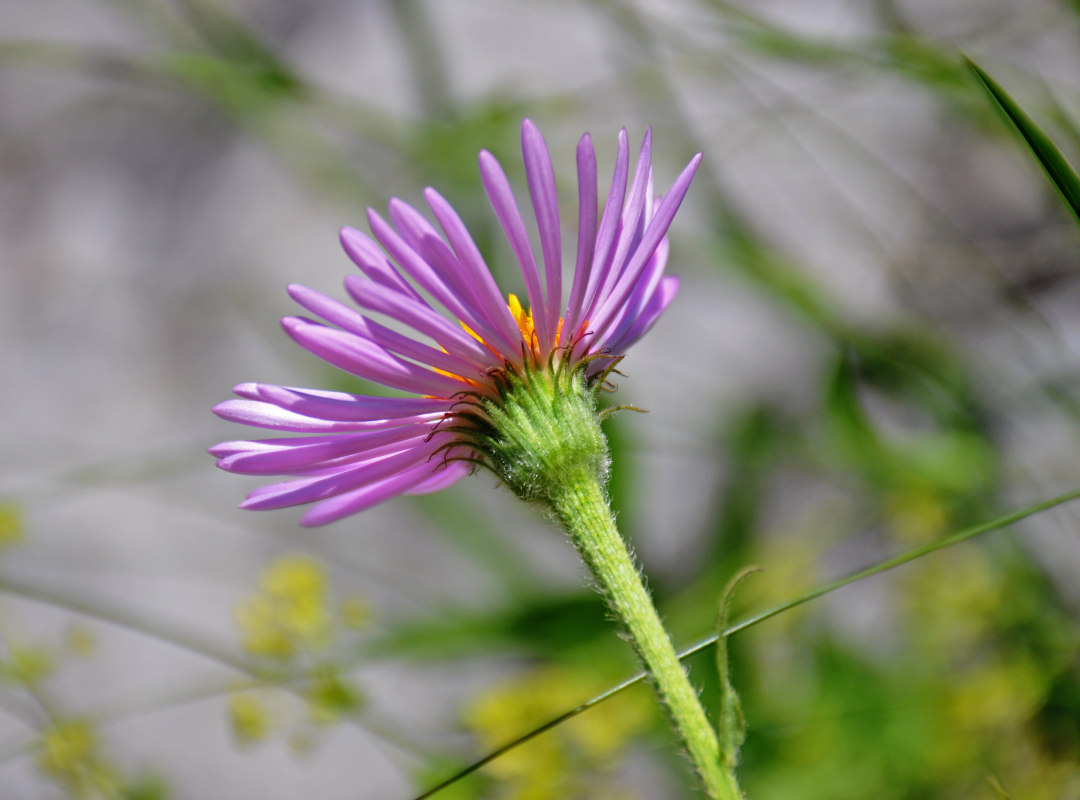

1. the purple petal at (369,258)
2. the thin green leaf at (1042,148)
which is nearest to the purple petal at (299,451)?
the purple petal at (369,258)

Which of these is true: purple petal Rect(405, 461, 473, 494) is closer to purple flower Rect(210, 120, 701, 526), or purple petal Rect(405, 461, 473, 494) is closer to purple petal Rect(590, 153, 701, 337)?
purple flower Rect(210, 120, 701, 526)

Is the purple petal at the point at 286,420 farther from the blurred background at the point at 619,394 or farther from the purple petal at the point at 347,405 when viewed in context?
the blurred background at the point at 619,394

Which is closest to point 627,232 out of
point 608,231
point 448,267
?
point 608,231

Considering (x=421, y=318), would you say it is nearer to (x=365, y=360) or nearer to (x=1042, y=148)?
(x=365, y=360)

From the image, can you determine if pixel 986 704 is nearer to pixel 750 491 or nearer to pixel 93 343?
pixel 750 491

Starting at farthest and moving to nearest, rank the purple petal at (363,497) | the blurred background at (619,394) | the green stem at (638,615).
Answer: the blurred background at (619,394), the purple petal at (363,497), the green stem at (638,615)

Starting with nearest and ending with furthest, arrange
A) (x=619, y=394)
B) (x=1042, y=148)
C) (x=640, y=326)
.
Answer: (x=1042, y=148)
(x=640, y=326)
(x=619, y=394)

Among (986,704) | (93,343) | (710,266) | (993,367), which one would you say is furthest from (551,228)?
(93,343)
